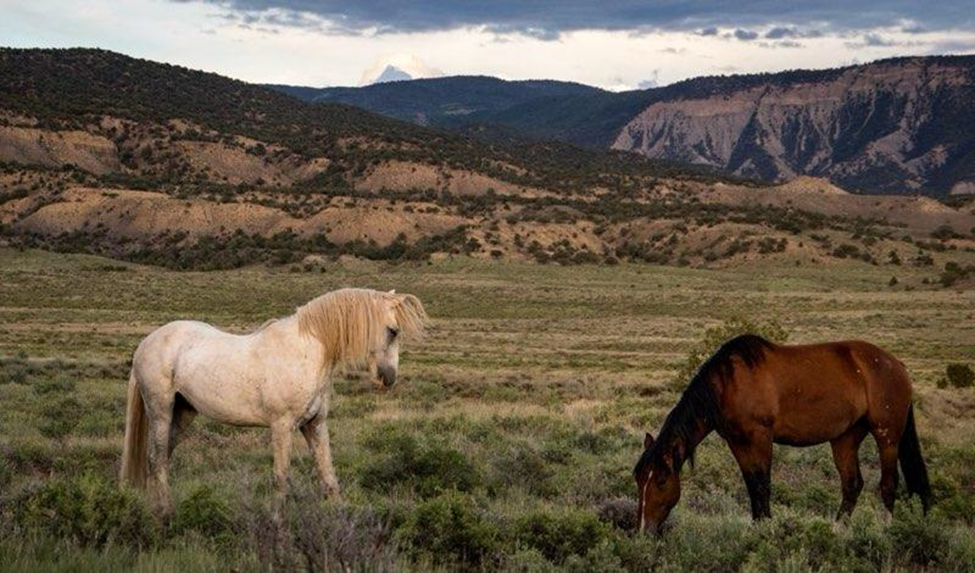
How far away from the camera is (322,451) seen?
27.3 feet

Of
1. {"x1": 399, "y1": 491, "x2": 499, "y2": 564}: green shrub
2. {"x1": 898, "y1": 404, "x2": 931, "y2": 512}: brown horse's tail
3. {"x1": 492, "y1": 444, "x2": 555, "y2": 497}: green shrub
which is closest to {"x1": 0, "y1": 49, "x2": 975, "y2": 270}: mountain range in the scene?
{"x1": 492, "y1": 444, "x2": 555, "y2": 497}: green shrub

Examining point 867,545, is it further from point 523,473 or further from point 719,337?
point 719,337

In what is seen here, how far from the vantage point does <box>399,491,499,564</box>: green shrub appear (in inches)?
262

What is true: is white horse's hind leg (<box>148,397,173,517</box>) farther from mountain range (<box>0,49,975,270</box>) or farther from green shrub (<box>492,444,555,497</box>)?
mountain range (<box>0,49,975,270</box>)

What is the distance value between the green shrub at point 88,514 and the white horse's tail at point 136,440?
1.93 meters

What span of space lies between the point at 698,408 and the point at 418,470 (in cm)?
336

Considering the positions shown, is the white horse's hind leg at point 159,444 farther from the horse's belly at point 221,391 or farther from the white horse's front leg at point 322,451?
the white horse's front leg at point 322,451

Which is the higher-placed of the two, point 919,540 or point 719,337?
point 919,540

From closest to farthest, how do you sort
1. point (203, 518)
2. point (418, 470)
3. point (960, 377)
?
point (203, 518) → point (418, 470) → point (960, 377)

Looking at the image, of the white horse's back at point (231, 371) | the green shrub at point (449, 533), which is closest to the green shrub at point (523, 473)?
the white horse's back at point (231, 371)

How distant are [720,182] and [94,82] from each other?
92.1 meters

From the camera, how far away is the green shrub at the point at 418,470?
9.90 m

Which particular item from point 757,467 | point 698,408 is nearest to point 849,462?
point 757,467

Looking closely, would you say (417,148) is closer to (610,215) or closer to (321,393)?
(610,215)
